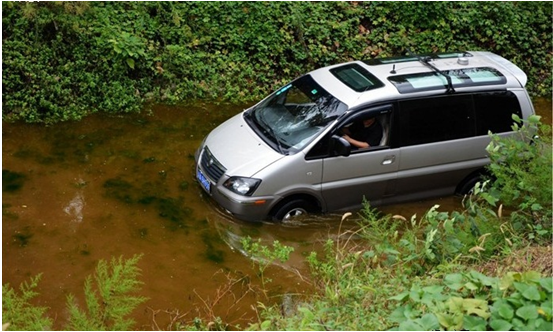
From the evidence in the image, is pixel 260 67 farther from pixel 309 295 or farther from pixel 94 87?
pixel 309 295

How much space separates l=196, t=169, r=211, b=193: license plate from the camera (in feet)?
28.3

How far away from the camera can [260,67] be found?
12.1 m

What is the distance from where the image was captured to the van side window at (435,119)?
28.5 feet

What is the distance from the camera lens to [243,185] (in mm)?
8281

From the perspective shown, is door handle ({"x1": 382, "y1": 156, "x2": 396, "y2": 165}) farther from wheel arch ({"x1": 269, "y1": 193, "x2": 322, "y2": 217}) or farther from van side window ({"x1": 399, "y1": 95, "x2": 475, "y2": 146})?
wheel arch ({"x1": 269, "y1": 193, "x2": 322, "y2": 217})

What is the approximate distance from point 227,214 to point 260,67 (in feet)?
13.7

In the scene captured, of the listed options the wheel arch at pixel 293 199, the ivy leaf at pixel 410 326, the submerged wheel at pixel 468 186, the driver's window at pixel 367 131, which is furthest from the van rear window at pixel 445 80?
the ivy leaf at pixel 410 326

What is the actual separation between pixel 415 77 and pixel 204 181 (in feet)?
10.2

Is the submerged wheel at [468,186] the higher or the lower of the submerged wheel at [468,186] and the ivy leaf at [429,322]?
the lower

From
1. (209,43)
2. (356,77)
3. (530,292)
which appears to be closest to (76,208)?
(356,77)

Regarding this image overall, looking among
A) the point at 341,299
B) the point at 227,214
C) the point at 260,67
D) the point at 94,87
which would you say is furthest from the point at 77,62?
the point at 341,299

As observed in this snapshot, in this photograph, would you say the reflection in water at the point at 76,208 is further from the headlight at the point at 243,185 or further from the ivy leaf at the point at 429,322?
the ivy leaf at the point at 429,322

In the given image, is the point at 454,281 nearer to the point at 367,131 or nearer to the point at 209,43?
the point at 367,131

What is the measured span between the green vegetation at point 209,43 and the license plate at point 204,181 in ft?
8.88
